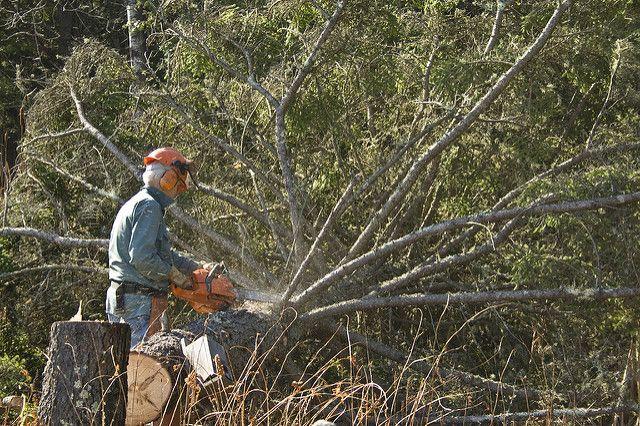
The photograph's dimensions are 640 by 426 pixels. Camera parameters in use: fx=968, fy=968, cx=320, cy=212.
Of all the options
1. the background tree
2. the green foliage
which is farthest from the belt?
the green foliage

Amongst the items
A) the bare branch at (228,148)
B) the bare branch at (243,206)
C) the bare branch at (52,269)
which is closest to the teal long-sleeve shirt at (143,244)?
the bare branch at (228,148)

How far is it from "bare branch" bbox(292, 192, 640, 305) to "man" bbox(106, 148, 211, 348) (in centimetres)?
96

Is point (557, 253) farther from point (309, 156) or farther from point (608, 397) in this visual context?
point (309, 156)

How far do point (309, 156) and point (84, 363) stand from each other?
3.98 m

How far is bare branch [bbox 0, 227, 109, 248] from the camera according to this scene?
764 centimetres

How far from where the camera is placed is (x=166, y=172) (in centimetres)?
604

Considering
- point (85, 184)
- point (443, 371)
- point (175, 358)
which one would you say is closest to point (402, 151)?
point (443, 371)

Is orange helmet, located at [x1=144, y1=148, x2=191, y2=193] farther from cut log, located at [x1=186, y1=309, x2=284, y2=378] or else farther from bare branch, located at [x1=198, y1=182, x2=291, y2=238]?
bare branch, located at [x1=198, y1=182, x2=291, y2=238]

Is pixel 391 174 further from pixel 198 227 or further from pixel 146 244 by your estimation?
pixel 146 244

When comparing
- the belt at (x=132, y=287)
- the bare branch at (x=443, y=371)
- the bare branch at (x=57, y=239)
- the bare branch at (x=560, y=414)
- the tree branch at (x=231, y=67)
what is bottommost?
the bare branch at (x=560, y=414)

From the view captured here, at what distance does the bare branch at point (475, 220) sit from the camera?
623cm

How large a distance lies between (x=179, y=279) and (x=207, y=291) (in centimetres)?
21

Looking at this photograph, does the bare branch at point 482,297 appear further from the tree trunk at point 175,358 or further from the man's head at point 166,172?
the man's head at point 166,172

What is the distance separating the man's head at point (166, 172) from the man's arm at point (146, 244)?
0.24 metres
